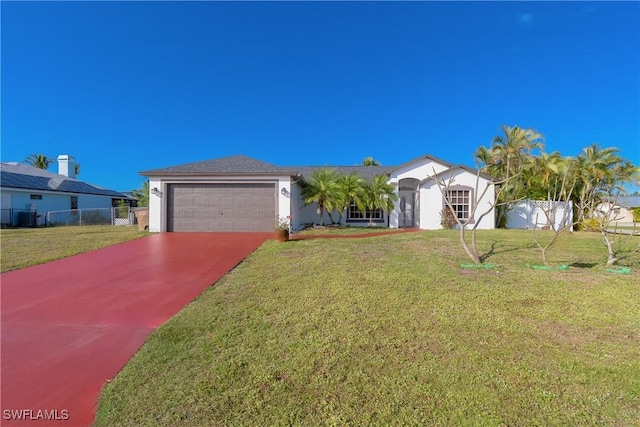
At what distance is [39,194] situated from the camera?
19500mm

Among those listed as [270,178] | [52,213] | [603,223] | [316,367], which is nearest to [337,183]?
[270,178]

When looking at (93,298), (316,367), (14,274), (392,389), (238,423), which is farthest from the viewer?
(14,274)

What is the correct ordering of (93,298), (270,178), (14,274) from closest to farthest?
(93,298), (14,274), (270,178)

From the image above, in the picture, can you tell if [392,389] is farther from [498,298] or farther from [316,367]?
[498,298]

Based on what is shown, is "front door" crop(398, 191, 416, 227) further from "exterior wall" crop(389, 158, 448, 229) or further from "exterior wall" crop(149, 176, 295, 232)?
"exterior wall" crop(149, 176, 295, 232)

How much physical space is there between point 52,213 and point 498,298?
86.2 feet

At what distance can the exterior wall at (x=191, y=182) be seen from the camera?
44.1 ft

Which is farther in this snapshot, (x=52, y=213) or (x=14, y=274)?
(x=52, y=213)

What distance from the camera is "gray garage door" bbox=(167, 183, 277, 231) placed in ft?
44.7

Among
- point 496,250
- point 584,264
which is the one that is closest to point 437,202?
point 496,250

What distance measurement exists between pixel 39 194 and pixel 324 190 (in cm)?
2046

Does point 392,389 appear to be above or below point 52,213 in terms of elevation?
below

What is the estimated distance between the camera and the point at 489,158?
65.3 ft

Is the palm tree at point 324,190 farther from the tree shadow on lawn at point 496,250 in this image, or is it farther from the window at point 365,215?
the tree shadow on lawn at point 496,250
